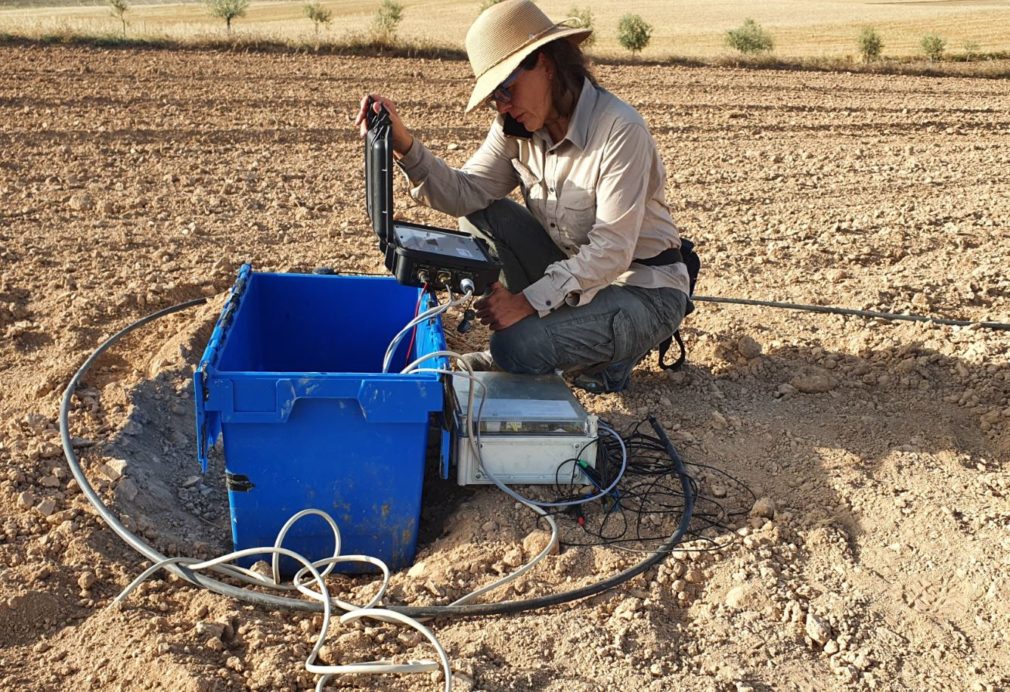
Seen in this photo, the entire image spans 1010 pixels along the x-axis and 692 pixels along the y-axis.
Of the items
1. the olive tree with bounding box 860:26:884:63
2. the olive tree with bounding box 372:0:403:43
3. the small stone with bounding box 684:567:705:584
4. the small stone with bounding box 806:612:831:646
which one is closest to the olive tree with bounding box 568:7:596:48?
the small stone with bounding box 684:567:705:584

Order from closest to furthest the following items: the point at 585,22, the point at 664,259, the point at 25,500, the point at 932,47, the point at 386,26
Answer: the point at 25,500
the point at 664,259
the point at 585,22
the point at 386,26
the point at 932,47

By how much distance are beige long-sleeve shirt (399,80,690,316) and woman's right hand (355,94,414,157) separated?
5 cm

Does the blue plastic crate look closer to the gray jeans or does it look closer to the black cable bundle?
the gray jeans

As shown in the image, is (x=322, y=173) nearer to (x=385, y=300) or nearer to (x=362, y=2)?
(x=385, y=300)

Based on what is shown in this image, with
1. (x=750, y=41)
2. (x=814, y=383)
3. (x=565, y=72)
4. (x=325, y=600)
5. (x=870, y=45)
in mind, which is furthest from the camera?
(x=750, y=41)

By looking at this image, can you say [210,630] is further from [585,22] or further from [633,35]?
[633,35]

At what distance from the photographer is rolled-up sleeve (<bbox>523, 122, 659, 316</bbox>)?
10.2 ft

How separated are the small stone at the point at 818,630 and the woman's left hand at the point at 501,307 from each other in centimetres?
126

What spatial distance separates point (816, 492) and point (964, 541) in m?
0.45

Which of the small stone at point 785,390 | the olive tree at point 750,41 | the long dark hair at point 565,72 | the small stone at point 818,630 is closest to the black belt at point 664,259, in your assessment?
the long dark hair at point 565,72

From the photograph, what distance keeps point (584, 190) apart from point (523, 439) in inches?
34.8

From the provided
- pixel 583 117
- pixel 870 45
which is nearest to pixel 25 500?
pixel 583 117

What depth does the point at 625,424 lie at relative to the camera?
3588mm

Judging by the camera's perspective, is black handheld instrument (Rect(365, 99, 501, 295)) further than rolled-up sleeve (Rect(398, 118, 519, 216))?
No
